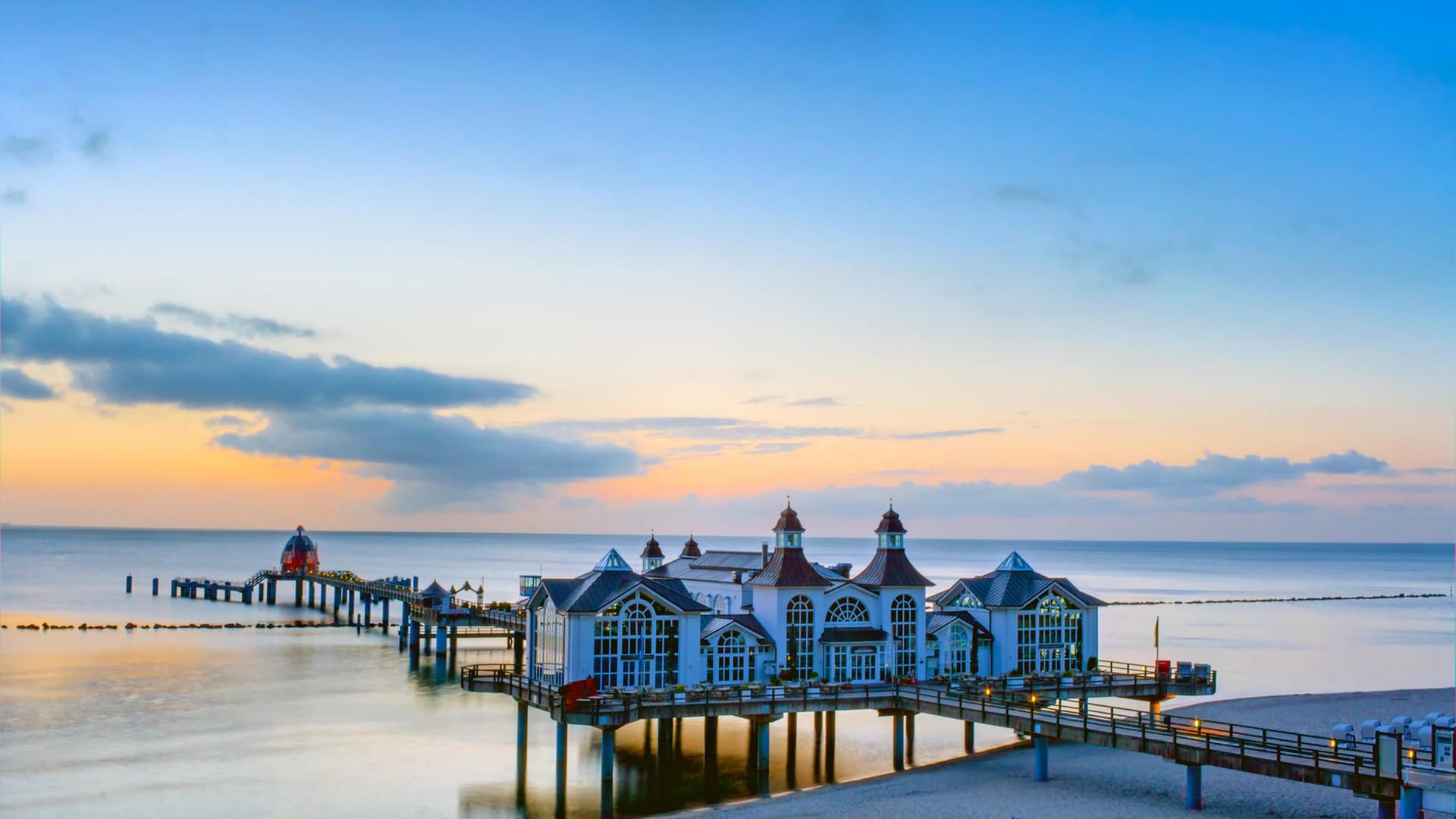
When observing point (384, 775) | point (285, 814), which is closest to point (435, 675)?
point (384, 775)

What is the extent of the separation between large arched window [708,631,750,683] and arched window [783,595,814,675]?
1780 mm

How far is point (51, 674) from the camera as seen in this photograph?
7919 centimetres

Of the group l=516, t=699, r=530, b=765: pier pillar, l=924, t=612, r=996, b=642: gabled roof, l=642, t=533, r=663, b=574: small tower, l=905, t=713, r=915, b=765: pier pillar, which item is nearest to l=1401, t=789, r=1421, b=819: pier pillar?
l=905, t=713, r=915, b=765: pier pillar

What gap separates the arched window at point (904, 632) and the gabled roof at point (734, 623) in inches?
227

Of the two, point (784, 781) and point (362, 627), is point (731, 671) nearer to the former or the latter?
point (784, 781)

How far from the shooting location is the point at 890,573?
187 ft

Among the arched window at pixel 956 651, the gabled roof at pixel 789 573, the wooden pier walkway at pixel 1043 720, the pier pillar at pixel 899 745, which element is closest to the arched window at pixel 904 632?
the arched window at pixel 956 651

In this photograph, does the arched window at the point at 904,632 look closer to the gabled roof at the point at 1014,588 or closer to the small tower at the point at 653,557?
the gabled roof at the point at 1014,588

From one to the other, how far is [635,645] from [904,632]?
41.2ft

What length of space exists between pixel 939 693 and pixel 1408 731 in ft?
54.1

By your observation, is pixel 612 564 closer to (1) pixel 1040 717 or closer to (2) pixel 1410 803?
(1) pixel 1040 717

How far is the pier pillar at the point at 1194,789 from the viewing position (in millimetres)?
40375

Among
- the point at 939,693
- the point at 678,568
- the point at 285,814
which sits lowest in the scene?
the point at 285,814

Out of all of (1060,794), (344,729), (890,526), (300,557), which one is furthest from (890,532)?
(300,557)
